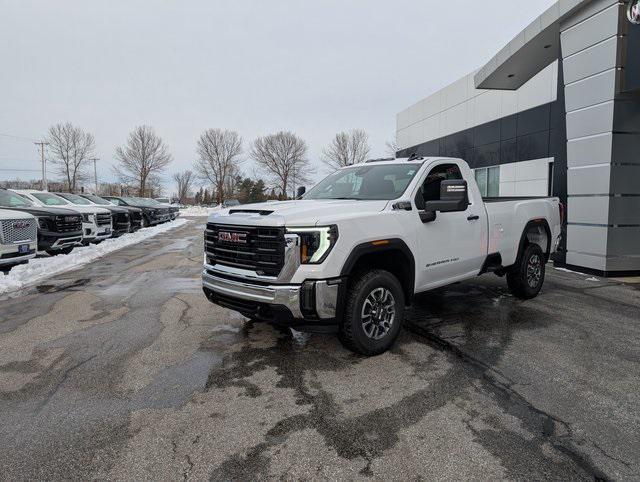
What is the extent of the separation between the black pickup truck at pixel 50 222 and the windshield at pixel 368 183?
8053 millimetres

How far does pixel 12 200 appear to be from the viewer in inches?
417

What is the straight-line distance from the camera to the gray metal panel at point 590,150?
8266 mm

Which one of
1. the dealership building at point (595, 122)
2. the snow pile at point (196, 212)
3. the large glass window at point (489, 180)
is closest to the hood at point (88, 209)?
the dealership building at point (595, 122)

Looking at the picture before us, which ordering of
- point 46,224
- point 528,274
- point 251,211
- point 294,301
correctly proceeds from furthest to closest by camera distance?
point 46,224 < point 528,274 < point 251,211 < point 294,301

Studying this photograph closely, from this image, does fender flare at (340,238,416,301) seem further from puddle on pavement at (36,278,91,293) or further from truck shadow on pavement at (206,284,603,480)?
puddle on pavement at (36,278,91,293)

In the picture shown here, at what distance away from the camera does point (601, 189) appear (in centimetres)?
842

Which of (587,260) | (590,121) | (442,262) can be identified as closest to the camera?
(442,262)

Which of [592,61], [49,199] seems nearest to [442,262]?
[592,61]

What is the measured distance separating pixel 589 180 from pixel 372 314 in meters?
7.17

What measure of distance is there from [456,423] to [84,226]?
1305cm

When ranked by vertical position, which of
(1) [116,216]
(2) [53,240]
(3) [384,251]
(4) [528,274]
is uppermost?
(1) [116,216]

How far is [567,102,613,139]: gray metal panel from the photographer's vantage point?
823cm

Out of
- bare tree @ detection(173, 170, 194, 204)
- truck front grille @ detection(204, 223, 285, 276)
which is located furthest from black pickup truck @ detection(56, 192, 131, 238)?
bare tree @ detection(173, 170, 194, 204)

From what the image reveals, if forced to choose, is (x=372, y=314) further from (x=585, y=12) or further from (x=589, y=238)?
(x=585, y=12)
